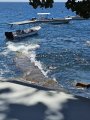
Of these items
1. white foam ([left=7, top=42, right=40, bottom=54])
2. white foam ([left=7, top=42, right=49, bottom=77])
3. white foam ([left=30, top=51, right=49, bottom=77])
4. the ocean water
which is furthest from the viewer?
white foam ([left=7, top=42, right=40, bottom=54])

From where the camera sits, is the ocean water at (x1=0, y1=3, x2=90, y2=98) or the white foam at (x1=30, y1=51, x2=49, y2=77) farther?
the white foam at (x1=30, y1=51, x2=49, y2=77)

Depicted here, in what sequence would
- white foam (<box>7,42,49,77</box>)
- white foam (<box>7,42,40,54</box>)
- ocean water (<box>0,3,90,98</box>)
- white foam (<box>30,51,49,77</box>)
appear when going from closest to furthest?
ocean water (<box>0,3,90,98</box>)
white foam (<box>30,51,49,77</box>)
white foam (<box>7,42,49,77</box>)
white foam (<box>7,42,40,54</box>)

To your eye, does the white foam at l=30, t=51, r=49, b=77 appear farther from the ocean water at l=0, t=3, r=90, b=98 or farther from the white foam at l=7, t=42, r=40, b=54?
the white foam at l=7, t=42, r=40, b=54

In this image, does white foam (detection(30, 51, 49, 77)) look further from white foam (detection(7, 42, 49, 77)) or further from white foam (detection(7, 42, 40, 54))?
white foam (detection(7, 42, 40, 54))

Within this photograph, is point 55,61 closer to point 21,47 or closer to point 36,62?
point 36,62

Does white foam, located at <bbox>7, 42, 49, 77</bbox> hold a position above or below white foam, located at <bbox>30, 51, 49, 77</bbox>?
below

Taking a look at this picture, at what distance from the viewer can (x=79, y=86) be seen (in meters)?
28.6

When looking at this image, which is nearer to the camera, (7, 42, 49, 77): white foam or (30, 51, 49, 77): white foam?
(30, 51, 49, 77): white foam

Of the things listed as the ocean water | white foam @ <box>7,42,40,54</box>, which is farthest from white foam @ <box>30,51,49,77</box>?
white foam @ <box>7,42,40,54</box>

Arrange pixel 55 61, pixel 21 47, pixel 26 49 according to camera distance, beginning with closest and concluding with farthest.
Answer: pixel 55 61 → pixel 26 49 → pixel 21 47

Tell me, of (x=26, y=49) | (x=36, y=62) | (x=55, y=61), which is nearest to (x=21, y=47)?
(x=26, y=49)

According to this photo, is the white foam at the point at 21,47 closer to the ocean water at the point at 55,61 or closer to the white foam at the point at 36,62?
the ocean water at the point at 55,61

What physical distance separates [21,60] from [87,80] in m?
12.7

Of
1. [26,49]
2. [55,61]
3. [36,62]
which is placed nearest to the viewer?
[36,62]
